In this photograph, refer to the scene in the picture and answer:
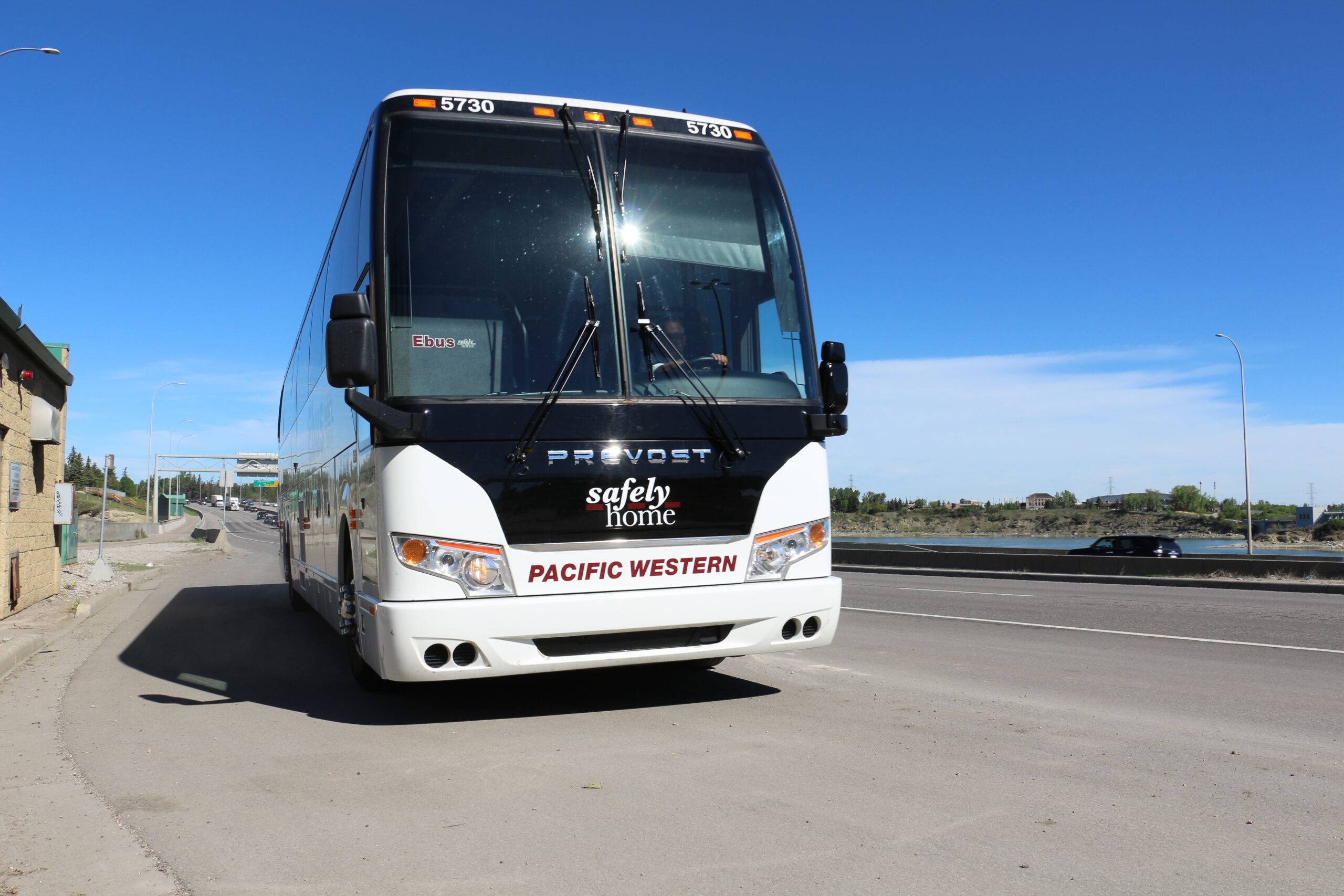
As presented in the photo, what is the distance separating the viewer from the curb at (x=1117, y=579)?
19.2 metres

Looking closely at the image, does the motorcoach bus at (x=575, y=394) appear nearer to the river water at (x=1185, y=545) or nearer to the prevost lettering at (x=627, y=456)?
the prevost lettering at (x=627, y=456)

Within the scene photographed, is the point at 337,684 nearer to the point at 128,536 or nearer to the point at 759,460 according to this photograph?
the point at 759,460

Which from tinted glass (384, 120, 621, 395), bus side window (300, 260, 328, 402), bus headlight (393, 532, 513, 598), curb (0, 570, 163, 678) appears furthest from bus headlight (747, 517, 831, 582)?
curb (0, 570, 163, 678)

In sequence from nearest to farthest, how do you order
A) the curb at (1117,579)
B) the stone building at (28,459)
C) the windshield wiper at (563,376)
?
1. the windshield wiper at (563,376)
2. the stone building at (28,459)
3. the curb at (1117,579)

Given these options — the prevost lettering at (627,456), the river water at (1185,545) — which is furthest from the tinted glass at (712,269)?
the river water at (1185,545)

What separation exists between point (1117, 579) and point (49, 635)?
19744 millimetres

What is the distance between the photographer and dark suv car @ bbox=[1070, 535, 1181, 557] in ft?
107

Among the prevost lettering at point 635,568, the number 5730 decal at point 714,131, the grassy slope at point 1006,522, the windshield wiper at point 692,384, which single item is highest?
the number 5730 decal at point 714,131

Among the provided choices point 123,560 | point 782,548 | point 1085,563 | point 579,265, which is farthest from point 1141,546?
point 123,560

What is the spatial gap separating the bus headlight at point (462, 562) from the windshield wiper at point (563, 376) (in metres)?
0.54

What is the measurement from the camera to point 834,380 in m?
6.61

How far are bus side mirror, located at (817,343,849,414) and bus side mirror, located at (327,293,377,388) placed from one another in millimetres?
2783

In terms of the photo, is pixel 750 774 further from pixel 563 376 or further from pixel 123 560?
pixel 123 560

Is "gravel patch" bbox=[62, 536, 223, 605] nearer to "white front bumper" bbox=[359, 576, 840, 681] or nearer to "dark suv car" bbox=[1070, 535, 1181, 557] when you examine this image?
"white front bumper" bbox=[359, 576, 840, 681]
